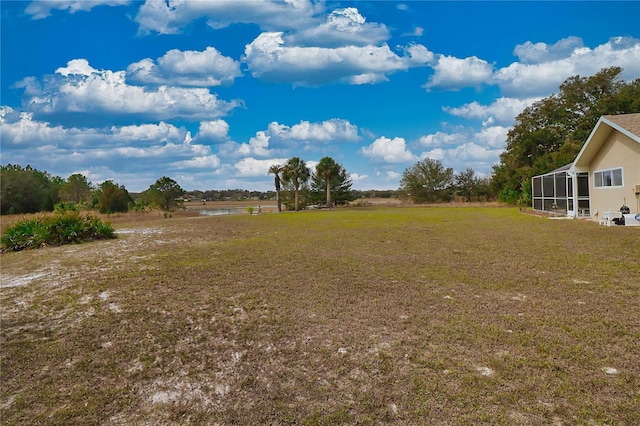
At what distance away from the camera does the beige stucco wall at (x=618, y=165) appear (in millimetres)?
14062

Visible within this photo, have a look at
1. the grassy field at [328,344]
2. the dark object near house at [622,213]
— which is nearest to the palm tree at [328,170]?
the dark object near house at [622,213]

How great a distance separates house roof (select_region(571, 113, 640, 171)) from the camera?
535 inches

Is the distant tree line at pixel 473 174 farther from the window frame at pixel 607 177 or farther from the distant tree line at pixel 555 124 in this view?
the window frame at pixel 607 177

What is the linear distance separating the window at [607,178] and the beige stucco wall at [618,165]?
168 mm

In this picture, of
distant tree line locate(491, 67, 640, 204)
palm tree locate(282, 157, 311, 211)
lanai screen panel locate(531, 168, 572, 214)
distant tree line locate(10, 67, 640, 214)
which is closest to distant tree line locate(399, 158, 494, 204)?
distant tree line locate(10, 67, 640, 214)

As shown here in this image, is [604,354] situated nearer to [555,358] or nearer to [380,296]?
[555,358]

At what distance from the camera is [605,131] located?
1555 cm

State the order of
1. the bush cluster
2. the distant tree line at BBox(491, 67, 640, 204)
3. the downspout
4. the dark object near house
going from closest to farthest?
the bush cluster < the dark object near house < the downspout < the distant tree line at BBox(491, 67, 640, 204)

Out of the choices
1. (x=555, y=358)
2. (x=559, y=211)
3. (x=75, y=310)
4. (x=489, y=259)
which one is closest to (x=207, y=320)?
(x=75, y=310)

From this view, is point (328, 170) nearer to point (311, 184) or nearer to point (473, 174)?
point (311, 184)

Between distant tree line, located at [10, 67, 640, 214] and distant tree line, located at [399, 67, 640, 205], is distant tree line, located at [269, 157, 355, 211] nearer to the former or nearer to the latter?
distant tree line, located at [10, 67, 640, 214]

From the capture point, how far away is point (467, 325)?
4199 mm

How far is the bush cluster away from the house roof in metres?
18.9

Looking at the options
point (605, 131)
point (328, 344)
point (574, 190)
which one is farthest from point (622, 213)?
point (328, 344)
